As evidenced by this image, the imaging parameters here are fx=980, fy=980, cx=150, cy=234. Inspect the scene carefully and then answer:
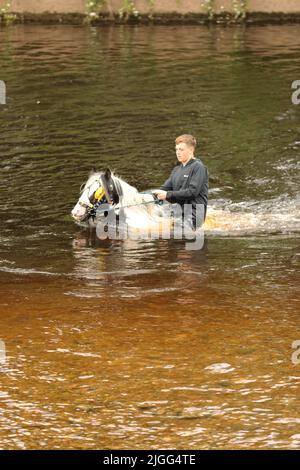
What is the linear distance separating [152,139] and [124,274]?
8078 mm

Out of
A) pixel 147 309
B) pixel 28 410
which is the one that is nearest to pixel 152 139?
pixel 147 309

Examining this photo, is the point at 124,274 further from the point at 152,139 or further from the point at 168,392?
the point at 152,139

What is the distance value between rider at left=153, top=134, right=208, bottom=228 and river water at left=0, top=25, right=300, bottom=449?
68 cm

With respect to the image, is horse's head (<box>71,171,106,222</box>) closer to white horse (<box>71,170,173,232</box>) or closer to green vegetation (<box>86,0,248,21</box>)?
white horse (<box>71,170,173,232</box>)

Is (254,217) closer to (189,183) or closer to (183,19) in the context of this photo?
(189,183)

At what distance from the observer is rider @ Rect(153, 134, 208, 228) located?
13219mm

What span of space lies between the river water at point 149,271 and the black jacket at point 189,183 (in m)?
0.69

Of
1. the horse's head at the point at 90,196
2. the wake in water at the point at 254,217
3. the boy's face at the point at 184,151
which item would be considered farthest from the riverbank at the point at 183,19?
the horse's head at the point at 90,196

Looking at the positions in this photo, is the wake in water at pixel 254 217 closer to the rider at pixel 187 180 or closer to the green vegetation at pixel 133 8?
the rider at pixel 187 180

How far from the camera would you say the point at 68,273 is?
12227 millimetres

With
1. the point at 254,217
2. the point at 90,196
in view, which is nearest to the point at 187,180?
the point at 90,196

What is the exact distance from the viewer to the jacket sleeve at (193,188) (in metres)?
13.4

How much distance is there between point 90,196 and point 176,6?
21.4 meters

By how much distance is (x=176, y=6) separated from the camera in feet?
109
